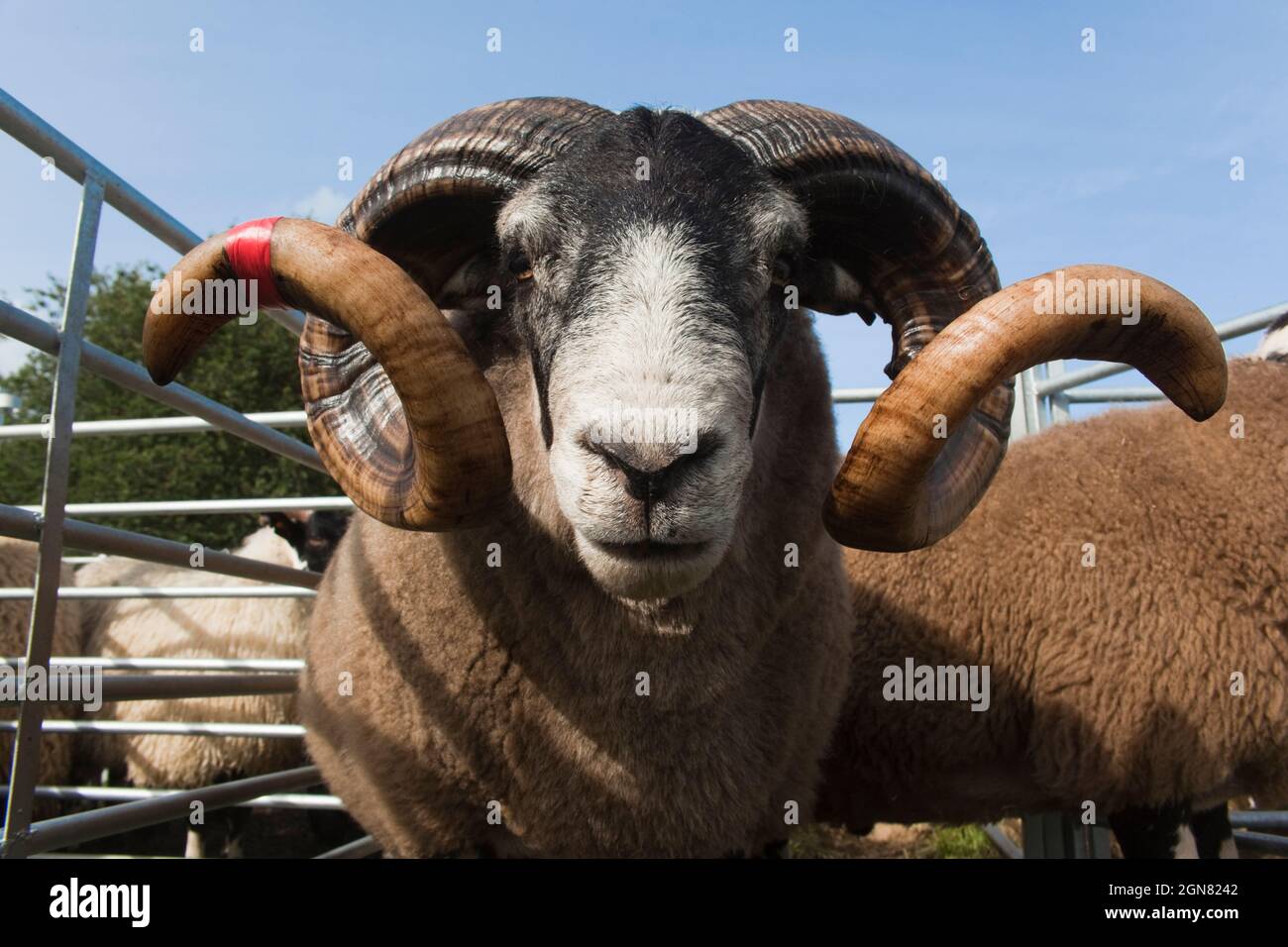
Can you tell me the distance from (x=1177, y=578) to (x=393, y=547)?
3229mm

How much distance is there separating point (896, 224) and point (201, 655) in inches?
258

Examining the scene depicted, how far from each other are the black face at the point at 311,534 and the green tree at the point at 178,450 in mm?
7974

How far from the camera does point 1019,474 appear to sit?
440 cm

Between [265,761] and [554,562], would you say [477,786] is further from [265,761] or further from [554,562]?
[265,761]

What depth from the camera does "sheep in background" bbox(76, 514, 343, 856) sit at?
6984mm

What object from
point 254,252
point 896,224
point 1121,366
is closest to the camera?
point 254,252

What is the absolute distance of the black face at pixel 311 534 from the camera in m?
7.48

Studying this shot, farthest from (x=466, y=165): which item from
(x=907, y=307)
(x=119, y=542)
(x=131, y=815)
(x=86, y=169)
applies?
(x=131, y=815)

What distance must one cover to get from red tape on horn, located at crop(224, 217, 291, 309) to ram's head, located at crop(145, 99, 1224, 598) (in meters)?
0.02

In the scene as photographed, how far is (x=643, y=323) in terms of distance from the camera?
211 centimetres

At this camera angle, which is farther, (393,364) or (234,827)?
(234,827)

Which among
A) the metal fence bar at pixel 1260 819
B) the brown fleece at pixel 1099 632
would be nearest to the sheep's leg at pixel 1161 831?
the brown fleece at pixel 1099 632

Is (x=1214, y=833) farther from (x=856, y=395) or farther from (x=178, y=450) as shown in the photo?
(x=178, y=450)
